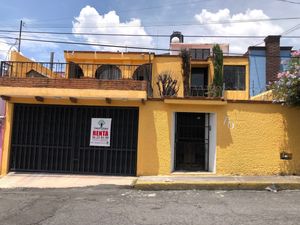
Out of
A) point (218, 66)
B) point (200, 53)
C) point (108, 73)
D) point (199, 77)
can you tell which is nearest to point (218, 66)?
point (218, 66)

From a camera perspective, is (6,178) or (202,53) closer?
(6,178)

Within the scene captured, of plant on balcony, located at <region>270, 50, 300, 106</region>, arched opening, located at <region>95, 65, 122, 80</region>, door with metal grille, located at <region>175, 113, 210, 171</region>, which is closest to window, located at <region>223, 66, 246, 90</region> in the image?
arched opening, located at <region>95, 65, 122, 80</region>

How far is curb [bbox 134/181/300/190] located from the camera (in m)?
9.26

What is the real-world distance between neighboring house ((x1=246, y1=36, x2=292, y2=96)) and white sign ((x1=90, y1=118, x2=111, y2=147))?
456 inches

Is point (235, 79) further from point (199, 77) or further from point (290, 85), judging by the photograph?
point (290, 85)

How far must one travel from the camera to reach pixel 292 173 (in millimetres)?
10758

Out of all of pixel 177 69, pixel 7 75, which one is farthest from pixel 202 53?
pixel 7 75

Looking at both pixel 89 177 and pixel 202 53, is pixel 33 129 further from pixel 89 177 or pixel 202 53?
pixel 202 53

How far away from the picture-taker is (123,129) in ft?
36.2

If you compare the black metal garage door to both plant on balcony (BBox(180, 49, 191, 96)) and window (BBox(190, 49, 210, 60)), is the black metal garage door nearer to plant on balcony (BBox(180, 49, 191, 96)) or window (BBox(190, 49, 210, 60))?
plant on balcony (BBox(180, 49, 191, 96))

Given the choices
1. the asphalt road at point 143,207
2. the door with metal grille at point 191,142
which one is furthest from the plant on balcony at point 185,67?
the asphalt road at point 143,207

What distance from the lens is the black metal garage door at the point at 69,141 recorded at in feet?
35.9

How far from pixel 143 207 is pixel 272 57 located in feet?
52.4

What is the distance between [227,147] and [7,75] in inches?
308
